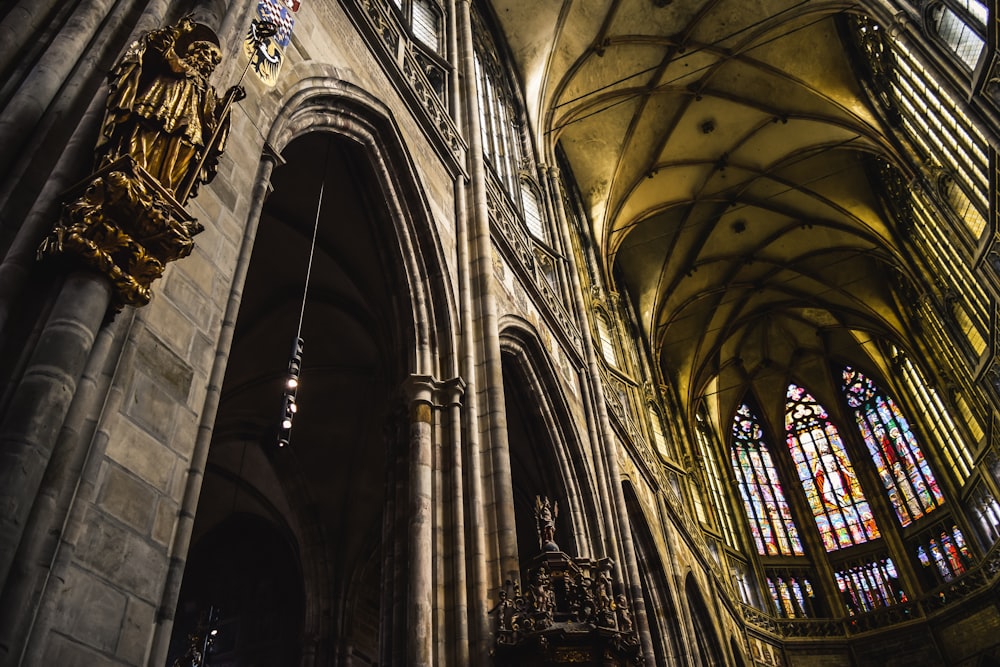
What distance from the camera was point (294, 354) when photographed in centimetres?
451

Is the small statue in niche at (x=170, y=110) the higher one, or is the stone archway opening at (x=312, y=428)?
the stone archway opening at (x=312, y=428)

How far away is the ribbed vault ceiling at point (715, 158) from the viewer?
653 inches

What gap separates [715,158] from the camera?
1997 cm

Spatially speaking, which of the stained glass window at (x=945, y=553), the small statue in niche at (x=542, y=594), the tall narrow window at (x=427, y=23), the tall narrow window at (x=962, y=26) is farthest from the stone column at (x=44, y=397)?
the stained glass window at (x=945, y=553)

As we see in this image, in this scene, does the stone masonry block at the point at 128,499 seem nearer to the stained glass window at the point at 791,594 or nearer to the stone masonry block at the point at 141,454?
the stone masonry block at the point at 141,454

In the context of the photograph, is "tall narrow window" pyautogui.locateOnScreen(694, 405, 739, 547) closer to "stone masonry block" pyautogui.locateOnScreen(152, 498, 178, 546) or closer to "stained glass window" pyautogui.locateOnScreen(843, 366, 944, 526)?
"stained glass window" pyautogui.locateOnScreen(843, 366, 944, 526)

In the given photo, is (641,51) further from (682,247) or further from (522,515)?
(522,515)

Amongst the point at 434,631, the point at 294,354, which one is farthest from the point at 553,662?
the point at 294,354

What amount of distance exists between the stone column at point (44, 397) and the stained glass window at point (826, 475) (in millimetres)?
25872

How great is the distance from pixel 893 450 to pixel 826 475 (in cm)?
234

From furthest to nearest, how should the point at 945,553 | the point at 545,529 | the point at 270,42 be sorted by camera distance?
1. the point at 945,553
2. the point at 545,529
3. the point at 270,42

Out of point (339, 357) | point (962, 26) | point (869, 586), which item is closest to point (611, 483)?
point (339, 357)

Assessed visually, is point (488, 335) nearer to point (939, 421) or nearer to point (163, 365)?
point (163, 365)

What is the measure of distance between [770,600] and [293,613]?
16.3 meters
